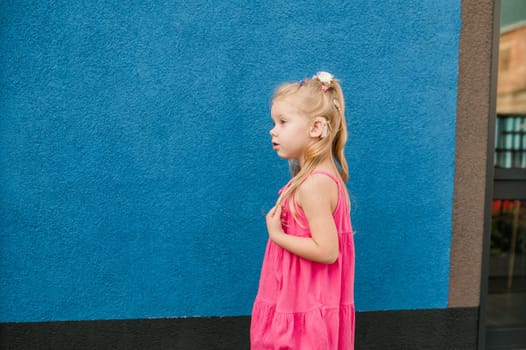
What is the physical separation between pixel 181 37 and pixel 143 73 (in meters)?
0.30

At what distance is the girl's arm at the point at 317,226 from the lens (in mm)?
1755

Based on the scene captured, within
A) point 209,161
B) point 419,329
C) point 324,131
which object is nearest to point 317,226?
point 324,131

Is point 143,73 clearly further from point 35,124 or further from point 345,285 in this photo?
point 345,285

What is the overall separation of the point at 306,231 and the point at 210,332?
1.36 m

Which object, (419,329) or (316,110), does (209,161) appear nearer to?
(316,110)

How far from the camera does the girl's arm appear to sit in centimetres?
175

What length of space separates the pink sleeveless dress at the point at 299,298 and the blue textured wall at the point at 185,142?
955mm

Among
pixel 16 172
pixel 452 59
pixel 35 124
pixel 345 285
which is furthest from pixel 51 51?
pixel 452 59

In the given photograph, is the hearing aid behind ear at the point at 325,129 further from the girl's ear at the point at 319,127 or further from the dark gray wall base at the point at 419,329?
the dark gray wall base at the point at 419,329

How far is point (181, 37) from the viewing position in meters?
2.72

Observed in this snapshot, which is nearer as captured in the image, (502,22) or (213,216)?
(213,216)

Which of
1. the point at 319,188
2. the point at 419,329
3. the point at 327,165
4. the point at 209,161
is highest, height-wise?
the point at 209,161

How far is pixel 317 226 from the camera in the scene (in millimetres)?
1756

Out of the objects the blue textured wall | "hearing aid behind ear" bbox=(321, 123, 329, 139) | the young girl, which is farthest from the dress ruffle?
the blue textured wall
